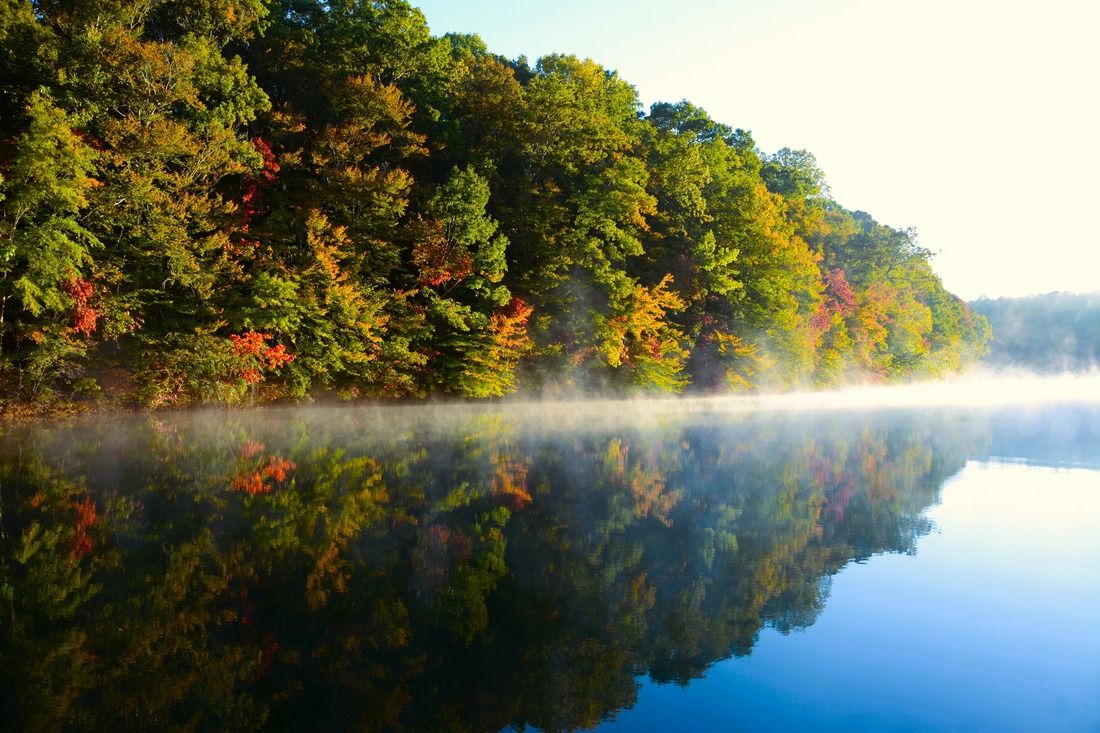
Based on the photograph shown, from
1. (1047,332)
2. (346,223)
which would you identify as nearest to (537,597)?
(346,223)

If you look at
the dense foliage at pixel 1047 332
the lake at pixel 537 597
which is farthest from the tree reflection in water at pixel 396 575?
the dense foliage at pixel 1047 332

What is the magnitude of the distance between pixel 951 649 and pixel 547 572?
11.1 ft

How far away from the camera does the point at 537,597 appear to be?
20.8 ft

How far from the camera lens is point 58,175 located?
18.9m

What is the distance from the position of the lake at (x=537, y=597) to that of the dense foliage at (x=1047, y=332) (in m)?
120

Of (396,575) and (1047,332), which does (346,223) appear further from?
(1047,332)

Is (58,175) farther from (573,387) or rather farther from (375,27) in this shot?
(573,387)

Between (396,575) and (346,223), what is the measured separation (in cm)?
2295

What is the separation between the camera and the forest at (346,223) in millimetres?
20719

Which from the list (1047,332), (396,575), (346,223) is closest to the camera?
(396,575)

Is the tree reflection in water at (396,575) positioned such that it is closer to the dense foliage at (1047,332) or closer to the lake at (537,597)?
the lake at (537,597)

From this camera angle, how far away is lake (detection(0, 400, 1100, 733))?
14.8 feet

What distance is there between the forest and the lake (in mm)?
9181

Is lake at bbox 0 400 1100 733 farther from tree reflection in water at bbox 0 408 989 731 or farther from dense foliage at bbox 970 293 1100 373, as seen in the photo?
dense foliage at bbox 970 293 1100 373
